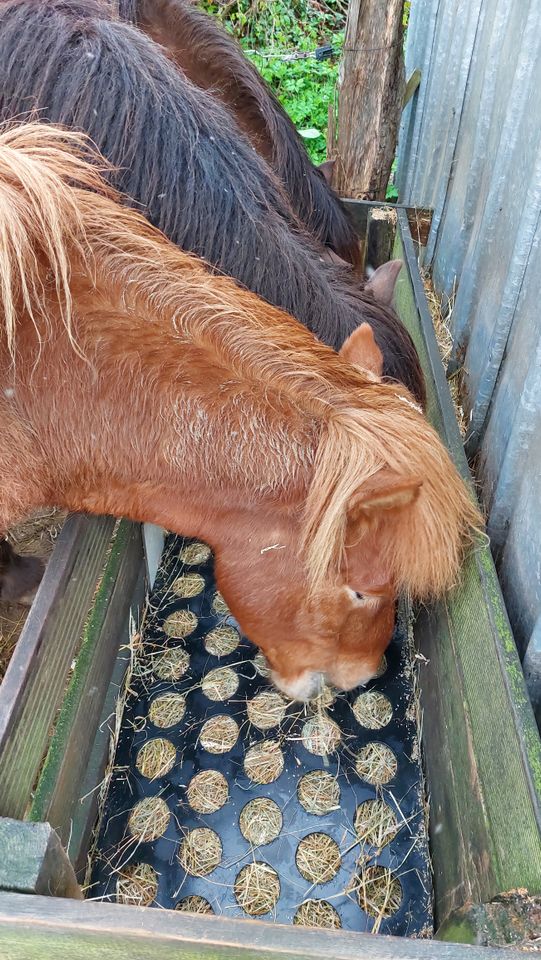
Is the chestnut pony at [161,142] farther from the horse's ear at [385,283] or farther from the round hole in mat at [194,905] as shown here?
the round hole in mat at [194,905]

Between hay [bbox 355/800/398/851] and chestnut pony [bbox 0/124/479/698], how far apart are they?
67cm

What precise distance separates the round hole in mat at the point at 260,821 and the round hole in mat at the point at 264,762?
0.21 ft

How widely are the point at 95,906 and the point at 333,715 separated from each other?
1.23 meters

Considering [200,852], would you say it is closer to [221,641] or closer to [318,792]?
[318,792]

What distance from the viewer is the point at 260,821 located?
180 centimetres

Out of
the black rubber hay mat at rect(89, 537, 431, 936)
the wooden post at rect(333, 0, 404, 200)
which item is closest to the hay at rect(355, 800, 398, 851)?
the black rubber hay mat at rect(89, 537, 431, 936)

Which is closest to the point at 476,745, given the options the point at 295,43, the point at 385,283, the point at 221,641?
the point at 221,641

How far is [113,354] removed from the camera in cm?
144

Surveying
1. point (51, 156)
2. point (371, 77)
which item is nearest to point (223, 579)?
point (51, 156)

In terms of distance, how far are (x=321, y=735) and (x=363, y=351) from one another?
1154mm

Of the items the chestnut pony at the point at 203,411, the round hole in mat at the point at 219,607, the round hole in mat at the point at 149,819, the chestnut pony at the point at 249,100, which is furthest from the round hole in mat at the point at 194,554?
the chestnut pony at the point at 249,100

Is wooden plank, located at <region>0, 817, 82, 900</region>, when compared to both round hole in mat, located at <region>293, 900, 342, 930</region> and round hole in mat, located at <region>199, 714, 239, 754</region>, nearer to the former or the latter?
round hole in mat, located at <region>293, 900, 342, 930</region>

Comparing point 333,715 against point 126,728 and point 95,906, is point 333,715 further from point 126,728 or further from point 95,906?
point 95,906

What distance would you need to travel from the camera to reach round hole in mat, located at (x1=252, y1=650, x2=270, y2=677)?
2.14 metres
